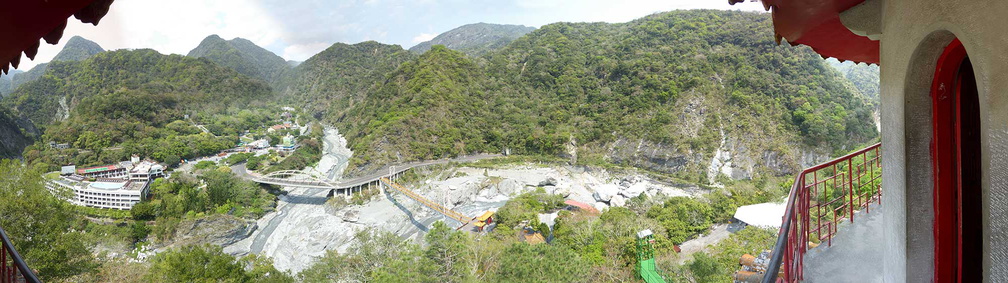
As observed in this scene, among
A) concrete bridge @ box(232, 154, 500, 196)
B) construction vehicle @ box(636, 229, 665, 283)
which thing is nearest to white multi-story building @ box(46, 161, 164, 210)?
concrete bridge @ box(232, 154, 500, 196)

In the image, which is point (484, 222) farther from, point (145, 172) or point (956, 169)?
point (145, 172)

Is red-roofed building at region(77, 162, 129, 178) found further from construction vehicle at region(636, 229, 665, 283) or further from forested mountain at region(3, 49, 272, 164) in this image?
construction vehicle at region(636, 229, 665, 283)

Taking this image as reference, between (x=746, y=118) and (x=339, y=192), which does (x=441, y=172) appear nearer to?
(x=339, y=192)

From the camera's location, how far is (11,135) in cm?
3231

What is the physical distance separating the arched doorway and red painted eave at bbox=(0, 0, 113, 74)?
3.16 meters

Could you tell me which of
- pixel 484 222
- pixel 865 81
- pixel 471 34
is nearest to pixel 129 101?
pixel 484 222

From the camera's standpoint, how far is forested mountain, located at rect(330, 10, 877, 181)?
31188 millimetres

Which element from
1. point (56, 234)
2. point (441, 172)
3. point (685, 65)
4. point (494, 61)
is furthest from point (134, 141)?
point (685, 65)

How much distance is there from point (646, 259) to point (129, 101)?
4573 centimetres

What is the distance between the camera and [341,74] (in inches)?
2566

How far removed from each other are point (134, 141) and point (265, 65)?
6913cm

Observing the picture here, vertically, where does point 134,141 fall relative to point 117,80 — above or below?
below

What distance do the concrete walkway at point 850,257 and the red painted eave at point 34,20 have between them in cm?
356

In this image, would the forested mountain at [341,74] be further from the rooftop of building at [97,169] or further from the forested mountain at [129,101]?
the rooftop of building at [97,169]
